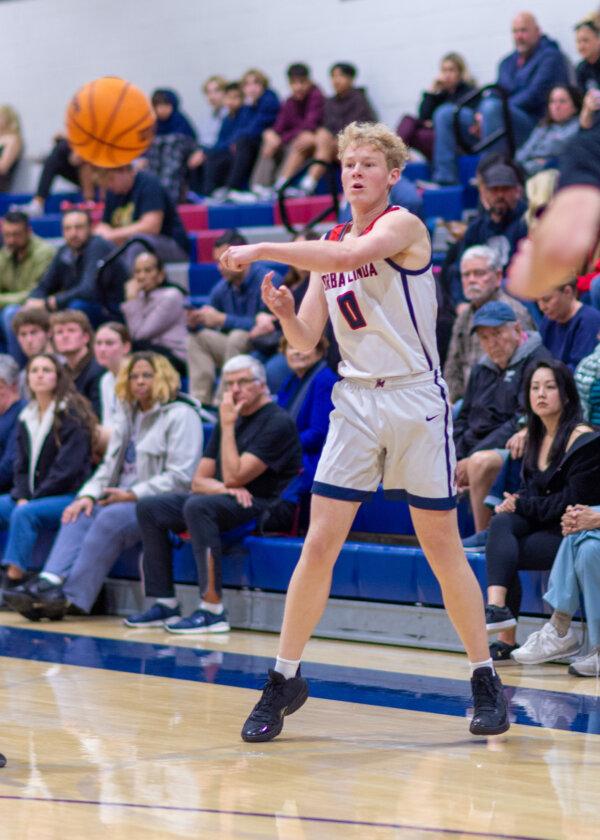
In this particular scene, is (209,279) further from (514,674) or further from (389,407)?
(389,407)

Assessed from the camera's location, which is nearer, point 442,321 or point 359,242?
point 359,242

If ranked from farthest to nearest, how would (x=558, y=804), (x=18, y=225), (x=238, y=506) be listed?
(x=18, y=225), (x=238, y=506), (x=558, y=804)

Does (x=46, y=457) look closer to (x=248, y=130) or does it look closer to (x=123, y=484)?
(x=123, y=484)

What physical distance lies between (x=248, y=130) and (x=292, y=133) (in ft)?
1.81

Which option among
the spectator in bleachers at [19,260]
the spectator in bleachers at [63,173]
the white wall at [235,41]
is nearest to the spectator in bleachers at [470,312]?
the spectator in bleachers at [19,260]

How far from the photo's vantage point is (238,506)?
6.73 meters

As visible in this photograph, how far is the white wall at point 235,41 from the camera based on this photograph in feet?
40.3

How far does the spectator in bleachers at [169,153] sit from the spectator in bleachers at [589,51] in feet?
12.9

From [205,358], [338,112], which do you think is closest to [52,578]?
[205,358]

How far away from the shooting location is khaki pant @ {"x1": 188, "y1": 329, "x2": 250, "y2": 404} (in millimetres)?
8539

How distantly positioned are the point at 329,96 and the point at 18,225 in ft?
13.7

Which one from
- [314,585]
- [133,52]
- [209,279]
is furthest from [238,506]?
[133,52]

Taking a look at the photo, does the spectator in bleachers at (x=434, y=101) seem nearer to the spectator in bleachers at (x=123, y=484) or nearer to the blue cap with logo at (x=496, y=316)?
the spectator in bleachers at (x=123, y=484)

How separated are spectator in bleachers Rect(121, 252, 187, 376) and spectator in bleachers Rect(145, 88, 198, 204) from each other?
3785 millimetres
